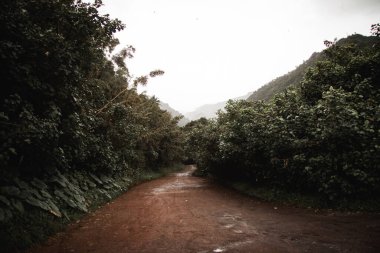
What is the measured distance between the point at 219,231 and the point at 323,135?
549cm

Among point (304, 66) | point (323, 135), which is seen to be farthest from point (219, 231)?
point (304, 66)

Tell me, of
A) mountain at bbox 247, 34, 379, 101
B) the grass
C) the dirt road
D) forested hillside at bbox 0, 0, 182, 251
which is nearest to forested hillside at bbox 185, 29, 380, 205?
the dirt road

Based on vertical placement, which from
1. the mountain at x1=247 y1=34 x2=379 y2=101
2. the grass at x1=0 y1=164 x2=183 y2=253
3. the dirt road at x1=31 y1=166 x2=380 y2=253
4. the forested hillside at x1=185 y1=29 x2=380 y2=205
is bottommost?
the dirt road at x1=31 y1=166 x2=380 y2=253

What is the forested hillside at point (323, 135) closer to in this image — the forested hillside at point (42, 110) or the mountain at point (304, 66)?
the forested hillside at point (42, 110)

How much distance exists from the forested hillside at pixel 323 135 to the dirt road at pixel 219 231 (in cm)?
151

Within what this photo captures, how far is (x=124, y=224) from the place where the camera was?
358 inches

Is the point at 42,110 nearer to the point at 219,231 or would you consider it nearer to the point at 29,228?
the point at 29,228

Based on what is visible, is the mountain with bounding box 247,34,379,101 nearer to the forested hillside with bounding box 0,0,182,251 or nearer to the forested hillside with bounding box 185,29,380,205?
the forested hillside with bounding box 185,29,380,205

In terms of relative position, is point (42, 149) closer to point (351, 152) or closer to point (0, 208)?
point (0, 208)

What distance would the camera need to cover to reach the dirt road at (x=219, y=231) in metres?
6.45

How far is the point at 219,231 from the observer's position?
778 centimetres

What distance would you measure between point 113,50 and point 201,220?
1470cm

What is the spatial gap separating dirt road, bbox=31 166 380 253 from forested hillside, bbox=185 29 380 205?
59.6 inches

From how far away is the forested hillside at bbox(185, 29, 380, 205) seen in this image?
9.94m
